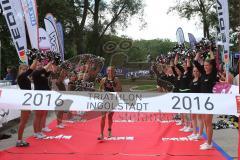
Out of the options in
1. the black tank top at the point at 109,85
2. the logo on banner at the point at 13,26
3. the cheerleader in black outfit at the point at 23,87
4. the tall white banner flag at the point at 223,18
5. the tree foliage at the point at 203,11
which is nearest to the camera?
the cheerleader in black outfit at the point at 23,87

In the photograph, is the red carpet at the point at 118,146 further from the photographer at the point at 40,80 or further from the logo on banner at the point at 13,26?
the logo on banner at the point at 13,26

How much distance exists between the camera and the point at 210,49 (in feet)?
25.7

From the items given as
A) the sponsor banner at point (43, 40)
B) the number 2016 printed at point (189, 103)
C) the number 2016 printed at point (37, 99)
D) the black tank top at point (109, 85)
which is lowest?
the number 2016 printed at point (189, 103)

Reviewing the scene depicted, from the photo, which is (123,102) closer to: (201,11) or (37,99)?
(37,99)

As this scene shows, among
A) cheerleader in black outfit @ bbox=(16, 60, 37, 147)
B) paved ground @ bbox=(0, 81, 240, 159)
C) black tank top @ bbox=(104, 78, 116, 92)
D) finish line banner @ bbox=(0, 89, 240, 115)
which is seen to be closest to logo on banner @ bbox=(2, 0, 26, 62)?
paved ground @ bbox=(0, 81, 240, 159)

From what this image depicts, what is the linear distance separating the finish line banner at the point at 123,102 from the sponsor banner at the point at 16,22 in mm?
4152

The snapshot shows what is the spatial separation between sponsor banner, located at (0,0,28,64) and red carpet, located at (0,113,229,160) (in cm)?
266

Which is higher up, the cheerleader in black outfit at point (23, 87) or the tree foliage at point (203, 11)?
the tree foliage at point (203, 11)

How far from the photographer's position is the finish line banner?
720 centimetres

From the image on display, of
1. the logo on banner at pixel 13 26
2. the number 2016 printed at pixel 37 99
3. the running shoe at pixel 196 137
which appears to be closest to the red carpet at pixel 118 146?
the running shoe at pixel 196 137

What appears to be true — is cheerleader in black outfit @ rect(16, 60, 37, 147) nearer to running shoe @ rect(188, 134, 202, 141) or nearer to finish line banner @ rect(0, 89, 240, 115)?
finish line banner @ rect(0, 89, 240, 115)

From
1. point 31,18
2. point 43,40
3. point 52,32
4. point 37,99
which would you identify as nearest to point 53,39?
point 52,32

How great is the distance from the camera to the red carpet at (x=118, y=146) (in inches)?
285

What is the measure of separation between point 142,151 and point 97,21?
3704 cm
